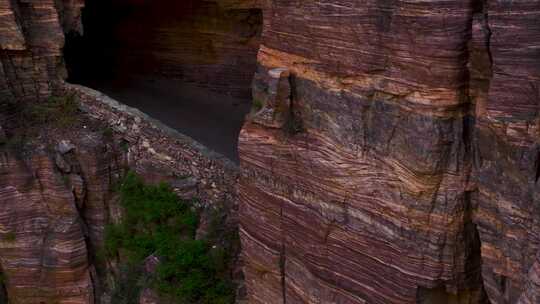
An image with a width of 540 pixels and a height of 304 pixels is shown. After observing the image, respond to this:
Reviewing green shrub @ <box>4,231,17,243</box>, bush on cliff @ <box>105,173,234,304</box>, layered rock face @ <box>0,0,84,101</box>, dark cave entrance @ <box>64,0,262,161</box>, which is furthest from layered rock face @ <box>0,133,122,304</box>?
dark cave entrance @ <box>64,0,262,161</box>

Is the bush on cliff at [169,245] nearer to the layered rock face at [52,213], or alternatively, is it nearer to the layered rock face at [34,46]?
the layered rock face at [52,213]

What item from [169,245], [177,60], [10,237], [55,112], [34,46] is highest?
[34,46]

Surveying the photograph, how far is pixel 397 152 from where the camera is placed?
28.6ft

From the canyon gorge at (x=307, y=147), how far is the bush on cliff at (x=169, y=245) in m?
0.35

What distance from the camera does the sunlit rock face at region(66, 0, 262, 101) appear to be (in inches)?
663

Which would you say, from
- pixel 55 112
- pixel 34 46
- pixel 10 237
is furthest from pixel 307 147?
pixel 34 46

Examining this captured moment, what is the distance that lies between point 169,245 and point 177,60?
6492 millimetres

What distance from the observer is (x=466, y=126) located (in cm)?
810

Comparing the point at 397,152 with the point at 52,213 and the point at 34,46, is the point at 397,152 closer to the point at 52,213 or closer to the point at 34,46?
the point at 52,213

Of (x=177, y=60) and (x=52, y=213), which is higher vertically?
(x=177, y=60)

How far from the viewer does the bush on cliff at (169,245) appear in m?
13.3

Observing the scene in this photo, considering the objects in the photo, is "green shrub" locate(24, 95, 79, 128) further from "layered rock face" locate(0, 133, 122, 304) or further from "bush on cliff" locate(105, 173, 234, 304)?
"bush on cliff" locate(105, 173, 234, 304)

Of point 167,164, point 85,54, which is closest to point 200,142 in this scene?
point 167,164

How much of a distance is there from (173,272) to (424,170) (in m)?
6.81
